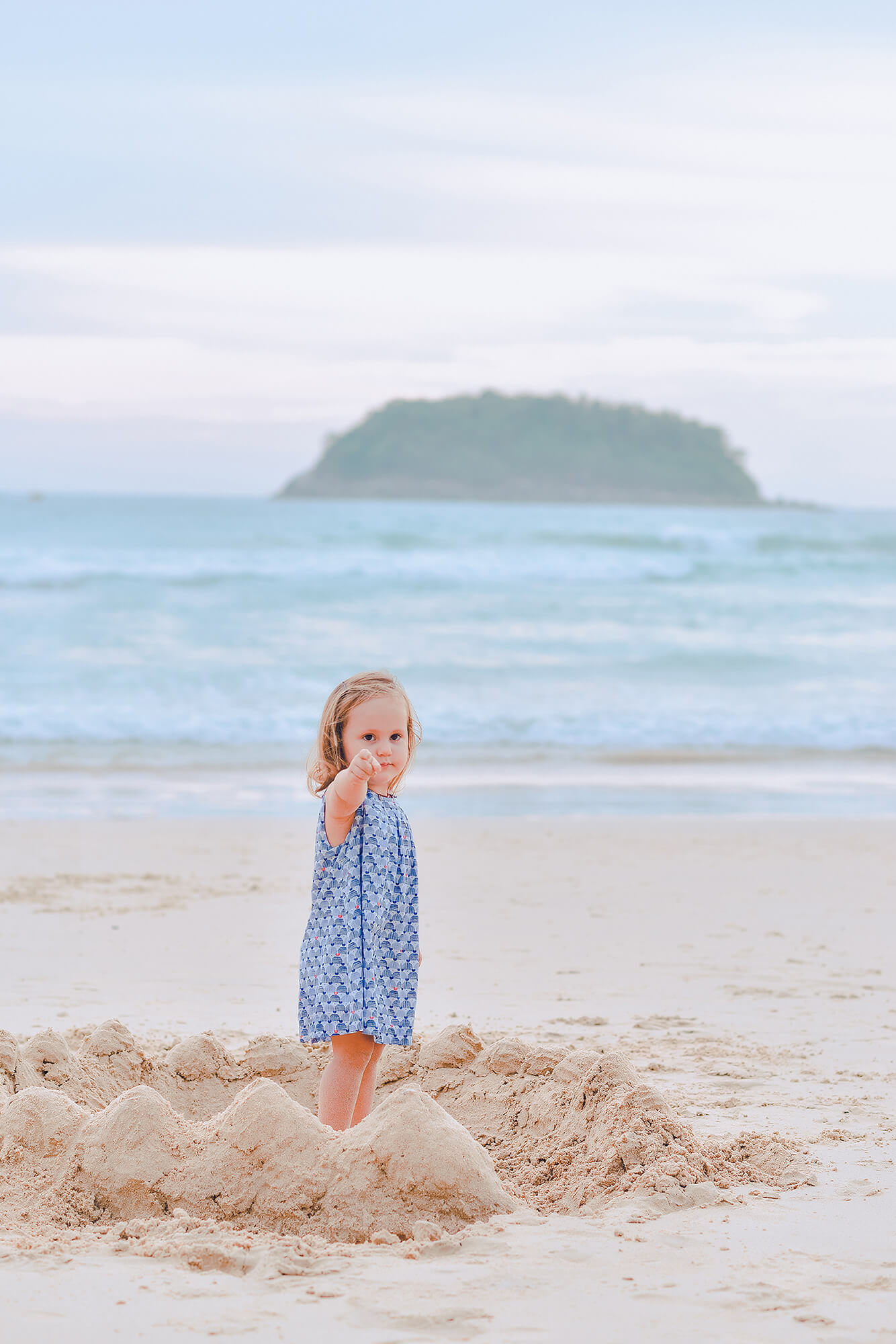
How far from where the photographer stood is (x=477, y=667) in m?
18.2

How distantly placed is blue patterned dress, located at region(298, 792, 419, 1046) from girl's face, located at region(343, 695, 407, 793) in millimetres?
102

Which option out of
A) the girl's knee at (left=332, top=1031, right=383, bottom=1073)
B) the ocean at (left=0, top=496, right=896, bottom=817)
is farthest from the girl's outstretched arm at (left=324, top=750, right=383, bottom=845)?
the ocean at (left=0, top=496, right=896, bottom=817)

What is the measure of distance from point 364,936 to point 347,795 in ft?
1.18

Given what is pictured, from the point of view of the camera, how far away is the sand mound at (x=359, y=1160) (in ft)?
9.37

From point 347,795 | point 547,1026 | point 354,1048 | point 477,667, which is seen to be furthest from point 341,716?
point 477,667

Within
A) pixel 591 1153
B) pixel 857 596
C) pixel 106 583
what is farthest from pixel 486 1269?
pixel 857 596

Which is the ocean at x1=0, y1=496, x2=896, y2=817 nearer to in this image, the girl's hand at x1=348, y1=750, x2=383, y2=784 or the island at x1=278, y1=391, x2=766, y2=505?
the girl's hand at x1=348, y1=750, x2=383, y2=784

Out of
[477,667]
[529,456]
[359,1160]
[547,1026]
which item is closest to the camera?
[359,1160]

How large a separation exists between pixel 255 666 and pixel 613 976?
13.0 meters

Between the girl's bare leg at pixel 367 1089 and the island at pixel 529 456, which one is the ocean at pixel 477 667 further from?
the island at pixel 529 456

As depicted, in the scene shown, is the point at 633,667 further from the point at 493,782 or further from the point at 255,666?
the point at 493,782

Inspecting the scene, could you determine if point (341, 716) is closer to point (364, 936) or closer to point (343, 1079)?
point (364, 936)

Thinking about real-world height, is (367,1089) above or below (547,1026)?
above

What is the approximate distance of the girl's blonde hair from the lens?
3.45m
